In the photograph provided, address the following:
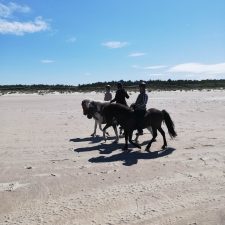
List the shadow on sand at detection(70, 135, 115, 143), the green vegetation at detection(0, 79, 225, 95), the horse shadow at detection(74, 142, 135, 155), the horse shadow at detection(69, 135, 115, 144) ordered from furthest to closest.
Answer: the green vegetation at detection(0, 79, 225, 95) → the shadow on sand at detection(70, 135, 115, 143) → the horse shadow at detection(69, 135, 115, 144) → the horse shadow at detection(74, 142, 135, 155)

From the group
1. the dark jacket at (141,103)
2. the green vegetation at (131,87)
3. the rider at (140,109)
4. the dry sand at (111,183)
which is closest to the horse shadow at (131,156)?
the dry sand at (111,183)

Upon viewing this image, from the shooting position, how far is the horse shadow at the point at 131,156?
9391 millimetres

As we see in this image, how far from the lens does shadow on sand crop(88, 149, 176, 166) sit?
939 cm

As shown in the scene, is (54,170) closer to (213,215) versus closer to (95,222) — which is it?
(95,222)

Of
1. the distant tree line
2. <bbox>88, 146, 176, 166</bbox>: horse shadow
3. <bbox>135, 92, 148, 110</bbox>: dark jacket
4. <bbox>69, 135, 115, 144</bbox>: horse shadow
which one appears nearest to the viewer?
<bbox>88, 146, 176, 166</bbox>: horse shadow

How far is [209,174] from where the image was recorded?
7941 mm

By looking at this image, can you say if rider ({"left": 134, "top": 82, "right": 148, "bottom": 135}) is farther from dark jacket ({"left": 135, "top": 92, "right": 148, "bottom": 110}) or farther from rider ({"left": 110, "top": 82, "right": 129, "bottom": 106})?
rider ({"left": 110, "top": 82, "right": 129, "bottom": 106})

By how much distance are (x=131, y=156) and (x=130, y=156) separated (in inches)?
1.0

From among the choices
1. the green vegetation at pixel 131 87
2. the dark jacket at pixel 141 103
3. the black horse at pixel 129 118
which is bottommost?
the green vegetation at pixel 131 87

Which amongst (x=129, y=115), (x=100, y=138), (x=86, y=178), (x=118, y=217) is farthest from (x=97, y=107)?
(x=118, y=217)

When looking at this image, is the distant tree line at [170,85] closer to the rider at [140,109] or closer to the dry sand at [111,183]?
the rider at [140,109]

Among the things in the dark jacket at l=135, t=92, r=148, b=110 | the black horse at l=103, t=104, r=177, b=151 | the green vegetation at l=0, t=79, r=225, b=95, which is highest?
the dark jacket at l=135, t=92, r=148, b=110

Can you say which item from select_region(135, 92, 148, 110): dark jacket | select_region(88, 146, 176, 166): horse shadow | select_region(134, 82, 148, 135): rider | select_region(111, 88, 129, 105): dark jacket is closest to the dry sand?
select_region(88, 146, 176, 166): horse shadow

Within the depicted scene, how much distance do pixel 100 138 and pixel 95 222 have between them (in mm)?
7772
